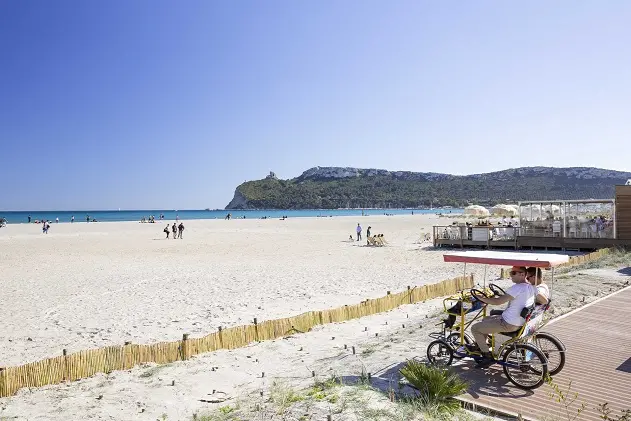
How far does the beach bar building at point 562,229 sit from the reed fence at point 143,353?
15954 mm

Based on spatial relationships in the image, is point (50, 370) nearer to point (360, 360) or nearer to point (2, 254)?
point (360, 360)

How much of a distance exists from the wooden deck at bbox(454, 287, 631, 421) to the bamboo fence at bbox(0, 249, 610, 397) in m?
3.87

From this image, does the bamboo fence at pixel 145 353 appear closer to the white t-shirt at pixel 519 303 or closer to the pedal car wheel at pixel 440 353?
the pedal car wheel at pixel 440 353

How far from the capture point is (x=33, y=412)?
5.73 metres

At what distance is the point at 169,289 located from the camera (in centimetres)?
1423

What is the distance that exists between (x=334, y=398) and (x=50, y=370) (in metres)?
4.28

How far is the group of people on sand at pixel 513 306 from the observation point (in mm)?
5410

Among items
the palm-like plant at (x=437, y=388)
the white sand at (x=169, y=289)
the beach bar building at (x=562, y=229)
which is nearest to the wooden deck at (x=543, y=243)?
the beach bar building at (x=562, y=229)

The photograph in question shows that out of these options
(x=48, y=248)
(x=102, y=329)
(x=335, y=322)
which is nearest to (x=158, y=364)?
(x=102, y=329)

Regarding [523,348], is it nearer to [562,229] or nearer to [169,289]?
[169,289]

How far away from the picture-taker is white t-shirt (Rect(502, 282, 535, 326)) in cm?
540

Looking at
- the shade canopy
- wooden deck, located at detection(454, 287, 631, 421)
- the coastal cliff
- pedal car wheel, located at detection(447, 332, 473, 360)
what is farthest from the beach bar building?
the coastal cliff

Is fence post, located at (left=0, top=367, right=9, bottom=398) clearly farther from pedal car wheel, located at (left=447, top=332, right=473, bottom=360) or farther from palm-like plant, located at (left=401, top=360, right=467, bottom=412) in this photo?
pedal car wheel, located at (left=447, top=332, right=473, bottom=360)

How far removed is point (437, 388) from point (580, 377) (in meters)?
1.99
